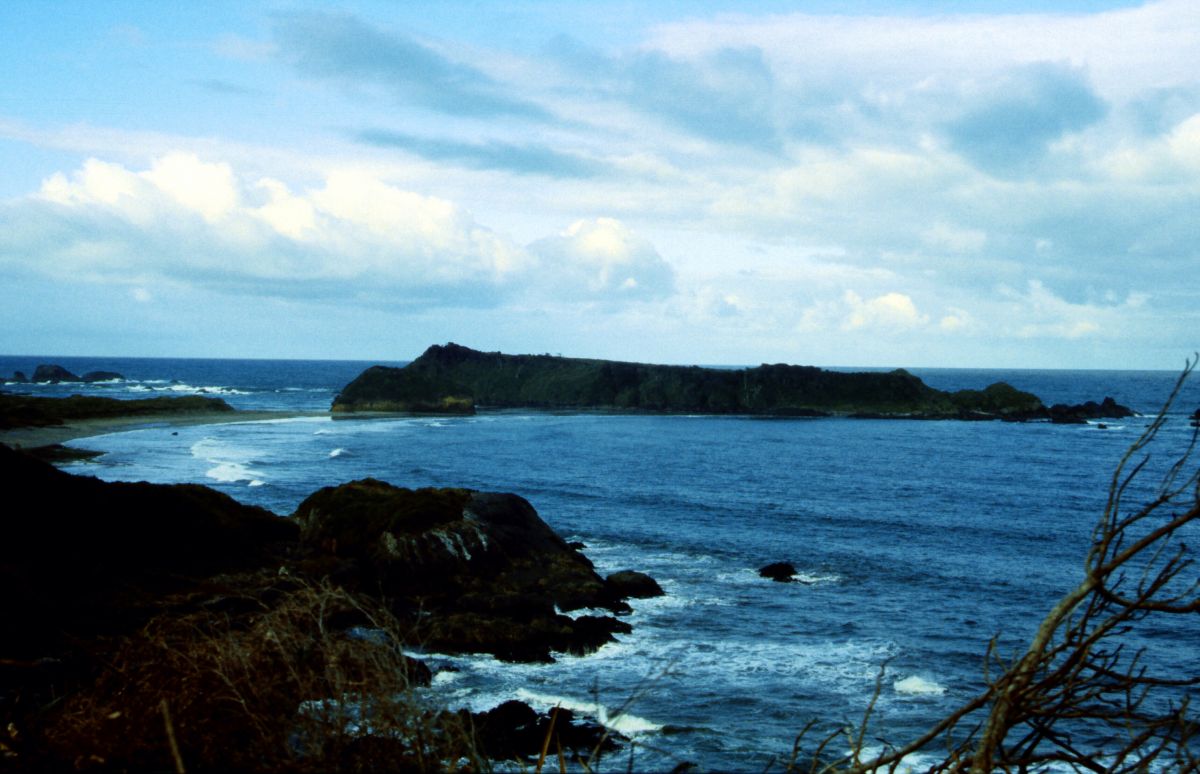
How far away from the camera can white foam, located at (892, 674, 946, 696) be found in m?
21.1

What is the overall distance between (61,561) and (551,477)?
36172mm

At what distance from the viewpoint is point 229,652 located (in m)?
5.20

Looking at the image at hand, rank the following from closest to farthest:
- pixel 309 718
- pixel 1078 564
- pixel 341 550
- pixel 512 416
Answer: pixel 309 718 → pixel 341 550 → pixel 1078 564 → pixel 512 416

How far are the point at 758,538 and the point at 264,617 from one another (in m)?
36.0

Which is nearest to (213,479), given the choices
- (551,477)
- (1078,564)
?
(551,477)

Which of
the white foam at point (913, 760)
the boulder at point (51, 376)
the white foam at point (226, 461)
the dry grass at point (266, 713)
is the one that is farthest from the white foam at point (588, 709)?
the boulder at point (51, 376)

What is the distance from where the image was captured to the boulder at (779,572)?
32125 mm

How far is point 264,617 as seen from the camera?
17.5 ft

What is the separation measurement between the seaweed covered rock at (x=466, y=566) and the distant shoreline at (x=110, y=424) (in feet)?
121

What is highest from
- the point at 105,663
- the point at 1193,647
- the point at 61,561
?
the point at 105,663

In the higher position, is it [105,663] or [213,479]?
[105,663]

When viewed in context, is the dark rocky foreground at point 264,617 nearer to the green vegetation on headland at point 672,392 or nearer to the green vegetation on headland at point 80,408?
the green vegetation on headland at point 80,408

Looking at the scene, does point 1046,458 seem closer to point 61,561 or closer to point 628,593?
point 628,593

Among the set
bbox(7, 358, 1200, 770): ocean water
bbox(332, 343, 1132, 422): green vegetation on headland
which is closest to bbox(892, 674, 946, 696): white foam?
bbox(7, 358, 1200, 770): ocean water
